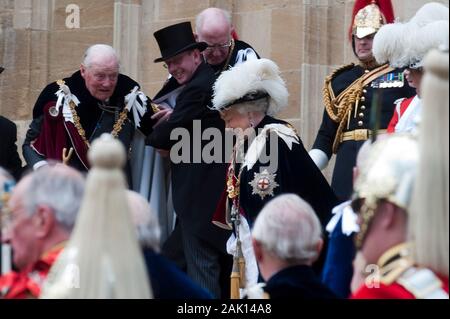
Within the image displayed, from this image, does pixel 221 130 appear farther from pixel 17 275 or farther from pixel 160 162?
pixel 17 275

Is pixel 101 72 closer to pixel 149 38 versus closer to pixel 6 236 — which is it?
pixel 149 38

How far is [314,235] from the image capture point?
5.78 meters

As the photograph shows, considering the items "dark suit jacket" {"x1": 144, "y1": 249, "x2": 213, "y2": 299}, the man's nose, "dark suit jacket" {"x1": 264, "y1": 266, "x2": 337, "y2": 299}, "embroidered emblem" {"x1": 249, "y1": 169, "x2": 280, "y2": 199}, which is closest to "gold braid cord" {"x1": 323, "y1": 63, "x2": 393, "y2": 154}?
"embroidered emblem" {"x1": 249, "y1": 169, "x2": 280, "y2": 199}

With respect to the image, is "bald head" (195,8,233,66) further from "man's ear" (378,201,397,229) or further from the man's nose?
"man's ear" (378,201,397,229)

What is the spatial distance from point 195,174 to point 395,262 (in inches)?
177

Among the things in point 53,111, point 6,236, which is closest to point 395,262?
point 6,236

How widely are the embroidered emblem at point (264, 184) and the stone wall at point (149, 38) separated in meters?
2.10

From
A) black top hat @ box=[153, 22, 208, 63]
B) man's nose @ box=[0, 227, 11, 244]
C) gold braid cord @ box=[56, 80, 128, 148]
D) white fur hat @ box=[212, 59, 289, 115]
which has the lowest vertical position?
man's nose @ box=[0, 227, 11, 244]

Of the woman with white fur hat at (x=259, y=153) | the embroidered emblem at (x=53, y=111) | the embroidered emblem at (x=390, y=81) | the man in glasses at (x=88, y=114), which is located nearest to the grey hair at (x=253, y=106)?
the woman with white fur hat at (x=259, y=153)

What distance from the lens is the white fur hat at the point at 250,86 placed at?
30.1 feet

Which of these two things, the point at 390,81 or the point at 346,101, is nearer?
the point at 390,81

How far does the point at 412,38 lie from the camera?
852 centimetres

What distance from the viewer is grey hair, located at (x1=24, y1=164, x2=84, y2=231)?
213 inches

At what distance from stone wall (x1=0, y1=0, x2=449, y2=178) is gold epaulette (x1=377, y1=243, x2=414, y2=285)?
5458mm
